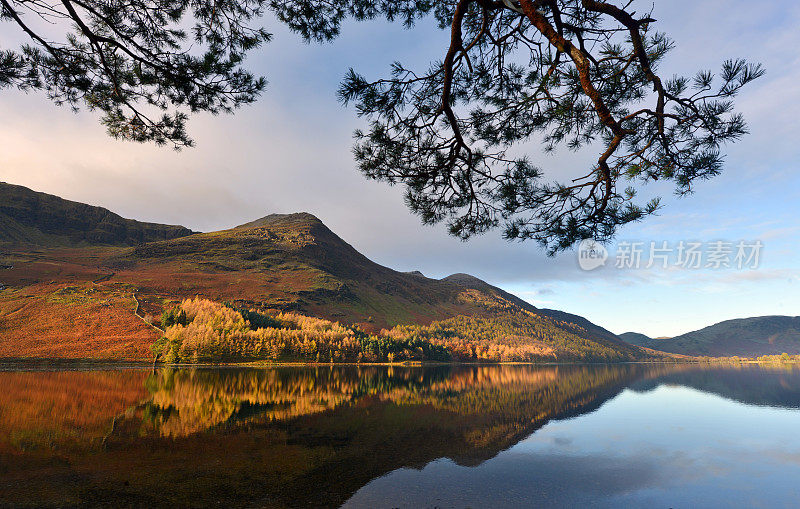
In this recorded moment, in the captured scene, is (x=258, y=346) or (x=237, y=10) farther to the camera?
(x=258, y=346)

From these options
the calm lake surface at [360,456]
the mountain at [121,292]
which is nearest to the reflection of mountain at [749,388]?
the calm lake surface at [360,456]

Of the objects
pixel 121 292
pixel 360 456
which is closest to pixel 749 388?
pixel 360 456

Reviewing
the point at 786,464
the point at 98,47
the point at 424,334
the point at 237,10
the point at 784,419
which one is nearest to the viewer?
the point at 98,47

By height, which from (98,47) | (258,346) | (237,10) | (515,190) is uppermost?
(237,10)

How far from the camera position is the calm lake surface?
852 cm

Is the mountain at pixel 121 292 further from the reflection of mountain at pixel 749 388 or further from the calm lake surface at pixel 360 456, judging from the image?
the reflection of mountain at pixel 749 388

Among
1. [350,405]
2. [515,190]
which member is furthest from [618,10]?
[350,405]

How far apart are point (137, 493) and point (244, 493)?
7.74ft

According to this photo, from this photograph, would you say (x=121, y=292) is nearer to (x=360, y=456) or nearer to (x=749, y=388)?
(x=360, y=456)

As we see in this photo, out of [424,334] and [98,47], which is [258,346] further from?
[424,334]

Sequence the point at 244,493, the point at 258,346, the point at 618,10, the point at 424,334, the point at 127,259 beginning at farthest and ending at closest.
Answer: the point at 424,334 → the point at 127,259 → the point at 258,346 → the point at 244,493 → the point at 618,10

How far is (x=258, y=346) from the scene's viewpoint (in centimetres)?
7500

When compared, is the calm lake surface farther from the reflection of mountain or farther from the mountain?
the mountain

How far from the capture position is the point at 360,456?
11.8 meters
